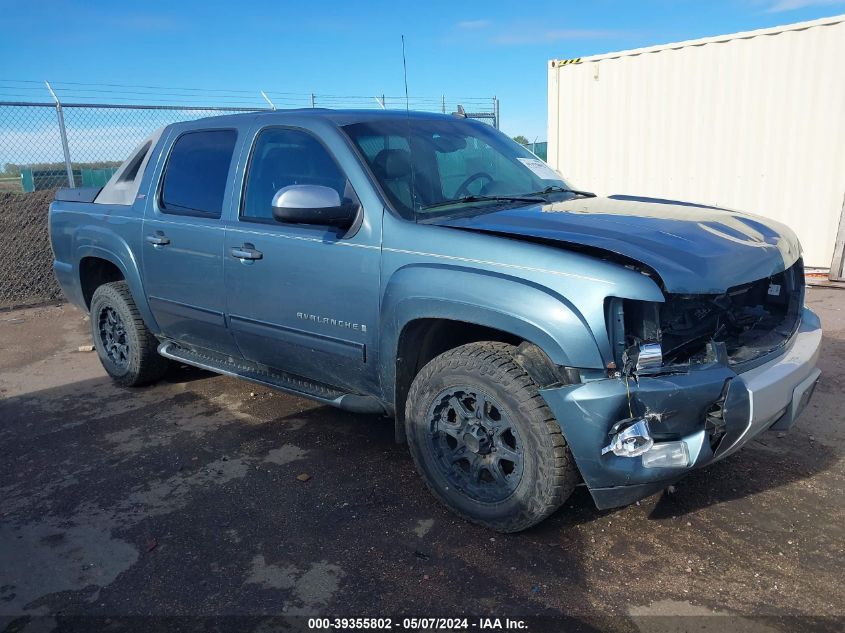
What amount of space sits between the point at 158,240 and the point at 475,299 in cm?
251

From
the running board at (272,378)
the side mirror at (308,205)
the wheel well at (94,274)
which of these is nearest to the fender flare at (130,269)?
the running board at (272,378)

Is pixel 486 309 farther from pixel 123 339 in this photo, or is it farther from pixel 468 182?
pixel 123 339

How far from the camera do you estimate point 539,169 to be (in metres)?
4.14

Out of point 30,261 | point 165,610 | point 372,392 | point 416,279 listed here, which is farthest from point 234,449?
point 30,261

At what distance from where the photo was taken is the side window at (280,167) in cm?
354

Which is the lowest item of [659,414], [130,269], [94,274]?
[659,414]

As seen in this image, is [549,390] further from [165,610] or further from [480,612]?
[165,610]

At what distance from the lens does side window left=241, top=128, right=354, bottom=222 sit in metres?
3.54

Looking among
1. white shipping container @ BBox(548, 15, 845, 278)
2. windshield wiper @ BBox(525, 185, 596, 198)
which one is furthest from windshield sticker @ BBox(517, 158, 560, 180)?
white shipping container @ BBox(548, 15, 845, 278)

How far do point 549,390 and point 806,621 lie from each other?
1.21 meters

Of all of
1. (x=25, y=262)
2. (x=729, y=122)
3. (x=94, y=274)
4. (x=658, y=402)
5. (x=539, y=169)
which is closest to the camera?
(x=658, y=402)

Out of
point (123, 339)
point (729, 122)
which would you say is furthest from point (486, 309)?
point (729, 122)

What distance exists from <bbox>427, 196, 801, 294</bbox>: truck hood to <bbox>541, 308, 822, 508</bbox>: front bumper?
0.36 metres

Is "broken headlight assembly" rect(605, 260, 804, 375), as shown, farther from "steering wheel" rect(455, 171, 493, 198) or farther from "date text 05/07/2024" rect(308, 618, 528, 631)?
"steering wheel" rect(455, 171, 493, 198)
